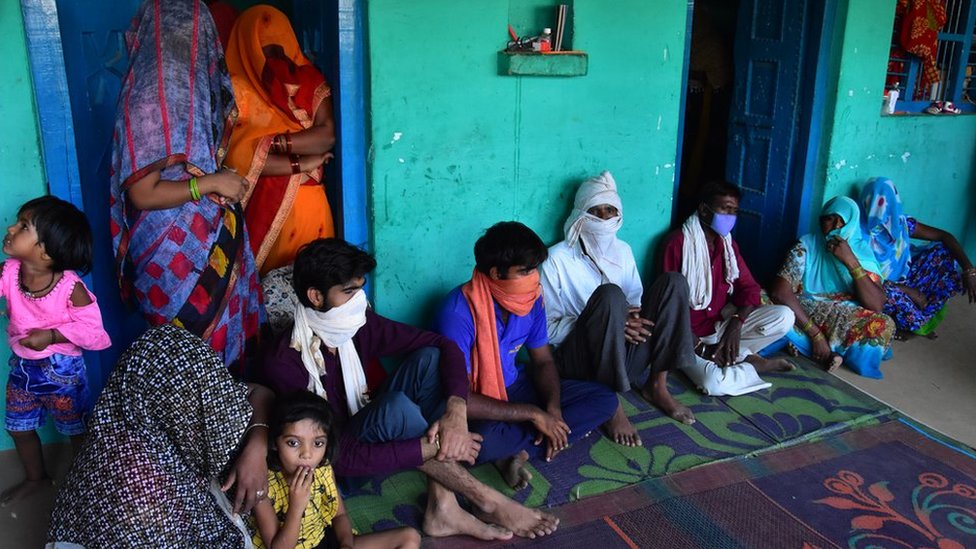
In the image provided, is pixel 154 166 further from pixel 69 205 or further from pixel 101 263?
pixel 101 263

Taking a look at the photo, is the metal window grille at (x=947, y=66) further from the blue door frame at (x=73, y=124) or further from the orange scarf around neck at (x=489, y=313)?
the blue door frame at (x=73, y=124)

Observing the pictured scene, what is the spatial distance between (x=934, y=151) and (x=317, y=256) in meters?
4.54

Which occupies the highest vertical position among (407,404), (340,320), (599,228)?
(599,228)

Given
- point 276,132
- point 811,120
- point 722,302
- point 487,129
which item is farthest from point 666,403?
point 276,132

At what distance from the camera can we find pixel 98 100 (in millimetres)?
2934

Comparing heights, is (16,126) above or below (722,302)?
above

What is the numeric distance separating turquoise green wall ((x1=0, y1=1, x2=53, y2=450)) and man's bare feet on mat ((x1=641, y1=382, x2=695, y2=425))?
2722 millimetres

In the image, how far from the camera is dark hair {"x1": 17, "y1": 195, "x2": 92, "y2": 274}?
2.43m

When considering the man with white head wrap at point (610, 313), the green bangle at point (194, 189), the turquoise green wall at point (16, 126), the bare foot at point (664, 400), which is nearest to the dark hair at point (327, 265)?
the green bangle at point (194, 189)

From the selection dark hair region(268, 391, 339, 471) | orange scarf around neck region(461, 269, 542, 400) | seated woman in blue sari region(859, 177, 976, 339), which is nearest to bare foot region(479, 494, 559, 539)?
orange scarf around neck region(461, 269, 542, 400)

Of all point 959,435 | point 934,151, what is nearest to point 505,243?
point 959,435

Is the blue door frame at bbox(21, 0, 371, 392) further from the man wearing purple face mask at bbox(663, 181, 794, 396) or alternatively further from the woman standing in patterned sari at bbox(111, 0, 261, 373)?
the man wearing purple face mask at bbox(663, 181, 794, 396)

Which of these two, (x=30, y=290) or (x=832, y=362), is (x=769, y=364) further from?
(x=30, y=290)

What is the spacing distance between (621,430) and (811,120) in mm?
2330
